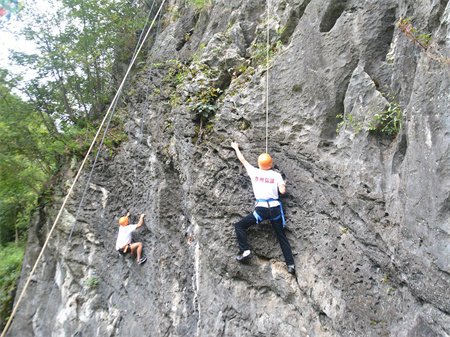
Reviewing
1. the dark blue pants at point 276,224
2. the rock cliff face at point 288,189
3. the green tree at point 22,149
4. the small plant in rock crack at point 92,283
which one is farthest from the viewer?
the green tree at point 22,149

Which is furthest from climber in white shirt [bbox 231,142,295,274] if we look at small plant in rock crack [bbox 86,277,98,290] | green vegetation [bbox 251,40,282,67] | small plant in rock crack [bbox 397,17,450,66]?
small plant in rock crack [bbox 86,277,98,290]

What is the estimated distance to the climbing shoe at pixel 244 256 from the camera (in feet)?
13.5

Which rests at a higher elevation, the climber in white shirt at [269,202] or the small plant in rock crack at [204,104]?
the small plant in rock crack at [204,104]

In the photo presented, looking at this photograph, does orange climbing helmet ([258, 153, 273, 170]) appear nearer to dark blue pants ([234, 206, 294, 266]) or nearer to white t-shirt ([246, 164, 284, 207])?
white t-shirt ([246, 164, 284, 207])

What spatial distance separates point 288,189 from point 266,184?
0.46 metres

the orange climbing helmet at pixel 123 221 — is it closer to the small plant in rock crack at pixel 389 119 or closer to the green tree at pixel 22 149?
the green tree at pixel 22 149

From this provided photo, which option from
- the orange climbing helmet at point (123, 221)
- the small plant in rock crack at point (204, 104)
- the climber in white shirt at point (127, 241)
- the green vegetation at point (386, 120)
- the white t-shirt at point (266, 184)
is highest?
the small plant in rock crack at point (204, 104)

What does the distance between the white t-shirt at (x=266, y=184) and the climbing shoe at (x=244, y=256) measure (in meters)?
0.88

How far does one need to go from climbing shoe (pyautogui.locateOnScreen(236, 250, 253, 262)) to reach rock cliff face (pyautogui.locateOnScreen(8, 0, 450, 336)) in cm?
12

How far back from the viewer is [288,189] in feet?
13.3

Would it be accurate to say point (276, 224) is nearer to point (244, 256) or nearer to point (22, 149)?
point (244, 256)

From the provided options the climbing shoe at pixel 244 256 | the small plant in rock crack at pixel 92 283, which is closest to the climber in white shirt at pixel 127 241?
the small plant in rock crack at pixel 92 283

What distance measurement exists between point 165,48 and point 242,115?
15.9 feet

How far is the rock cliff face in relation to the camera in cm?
265
